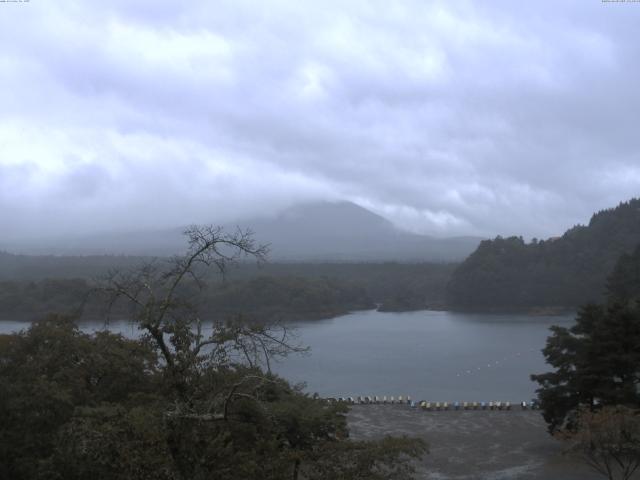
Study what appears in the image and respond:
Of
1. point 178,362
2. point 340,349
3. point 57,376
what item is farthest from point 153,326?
point 340,349

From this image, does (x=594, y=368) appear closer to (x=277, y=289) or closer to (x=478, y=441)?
(x=478, y=441)

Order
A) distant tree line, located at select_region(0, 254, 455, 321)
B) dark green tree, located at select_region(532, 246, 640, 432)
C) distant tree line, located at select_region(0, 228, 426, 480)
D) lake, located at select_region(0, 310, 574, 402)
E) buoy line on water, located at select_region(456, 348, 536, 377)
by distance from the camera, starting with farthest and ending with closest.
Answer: distant tree line, located at select_region(0, 254, 455, 321), buoy line on water, located at select_region(456, 348, 536, 377), lake, located at select_region(0, 310, 574, 402), dark green tree, located at select_region(532, 246, 640, 432), distant tree line, located at select_region(0, 228, 426, 480)

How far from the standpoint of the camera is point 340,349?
33.5 metres

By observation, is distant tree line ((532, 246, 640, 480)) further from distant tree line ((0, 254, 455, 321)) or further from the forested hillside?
the forested hillside

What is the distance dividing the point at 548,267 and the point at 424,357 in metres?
23.6

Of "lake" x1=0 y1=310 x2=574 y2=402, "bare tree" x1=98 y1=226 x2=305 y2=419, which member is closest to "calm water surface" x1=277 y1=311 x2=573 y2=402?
"lake" x1=0 y1=310 x2=574 y2=402

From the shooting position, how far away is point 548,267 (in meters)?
51.1

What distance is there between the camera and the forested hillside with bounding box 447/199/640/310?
48.0m

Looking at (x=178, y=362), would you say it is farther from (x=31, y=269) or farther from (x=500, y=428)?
(x=31, y=269)

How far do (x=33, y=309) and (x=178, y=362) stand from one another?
38464 mm

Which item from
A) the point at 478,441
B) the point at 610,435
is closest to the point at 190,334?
the point at 610,435

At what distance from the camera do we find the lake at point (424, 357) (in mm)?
24141

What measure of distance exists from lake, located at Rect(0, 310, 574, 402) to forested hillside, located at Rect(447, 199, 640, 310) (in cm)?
315

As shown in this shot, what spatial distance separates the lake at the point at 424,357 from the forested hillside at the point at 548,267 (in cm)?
315
